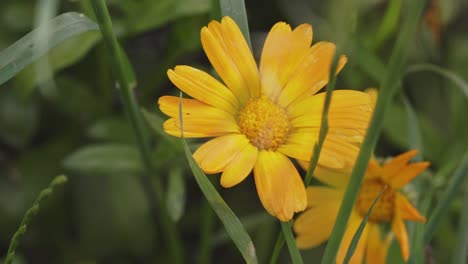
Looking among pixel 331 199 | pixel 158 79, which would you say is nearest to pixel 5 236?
pixel 158 79

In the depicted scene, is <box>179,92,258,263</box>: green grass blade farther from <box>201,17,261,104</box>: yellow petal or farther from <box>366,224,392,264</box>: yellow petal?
<box>366,224,392,264</box>: yellow petal

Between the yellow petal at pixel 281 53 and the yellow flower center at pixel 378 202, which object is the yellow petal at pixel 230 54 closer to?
the yellow petal at pixel 281 53

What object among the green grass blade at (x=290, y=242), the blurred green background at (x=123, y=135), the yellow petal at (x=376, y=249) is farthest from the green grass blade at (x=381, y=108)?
the blurred green background at (x=123, y=135)

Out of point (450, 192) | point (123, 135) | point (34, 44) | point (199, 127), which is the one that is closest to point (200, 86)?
point (199, 127)

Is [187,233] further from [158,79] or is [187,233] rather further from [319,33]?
[319,33]

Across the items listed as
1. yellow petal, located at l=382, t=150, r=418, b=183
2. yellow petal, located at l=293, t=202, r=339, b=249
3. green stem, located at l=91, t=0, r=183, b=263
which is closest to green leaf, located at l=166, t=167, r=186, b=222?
green stem, located at l=91, t=0, r=183, b=263

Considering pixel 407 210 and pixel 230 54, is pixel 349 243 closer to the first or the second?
pixel 407 210
